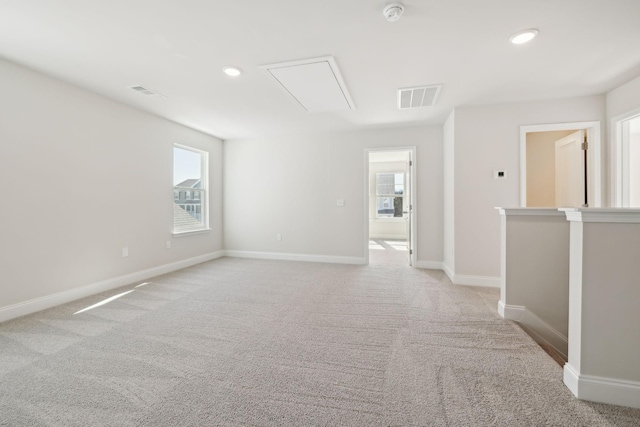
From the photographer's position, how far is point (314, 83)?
3033mm

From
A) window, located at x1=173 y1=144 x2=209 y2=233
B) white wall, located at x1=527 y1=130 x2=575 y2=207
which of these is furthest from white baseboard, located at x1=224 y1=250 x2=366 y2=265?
white wall, located at x1=527 y1=130 x2=575 y2=207

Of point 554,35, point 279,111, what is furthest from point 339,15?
point 279,111

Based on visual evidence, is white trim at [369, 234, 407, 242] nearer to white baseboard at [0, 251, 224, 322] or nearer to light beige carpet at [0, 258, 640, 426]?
light beige carpet at [0, 258, 640, 426]

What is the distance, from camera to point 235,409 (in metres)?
1.48

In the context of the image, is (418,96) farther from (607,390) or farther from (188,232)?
A: (188,232)

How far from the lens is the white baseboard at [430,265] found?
186 inches

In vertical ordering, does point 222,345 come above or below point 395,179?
below

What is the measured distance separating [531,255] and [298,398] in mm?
2462

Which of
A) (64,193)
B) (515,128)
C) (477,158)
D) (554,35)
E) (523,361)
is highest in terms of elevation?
(554,35)

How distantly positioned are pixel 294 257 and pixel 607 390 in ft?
14.5

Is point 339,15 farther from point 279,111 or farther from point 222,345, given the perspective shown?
point 222,345

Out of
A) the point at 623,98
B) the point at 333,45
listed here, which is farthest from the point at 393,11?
the point at 623,98

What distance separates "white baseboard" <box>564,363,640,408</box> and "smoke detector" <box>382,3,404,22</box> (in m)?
2.53

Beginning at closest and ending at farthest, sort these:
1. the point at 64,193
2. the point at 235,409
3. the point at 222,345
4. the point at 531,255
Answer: the point at 235,409 < the point at 222,345 < the point at 531,255 < the point at 64,193
